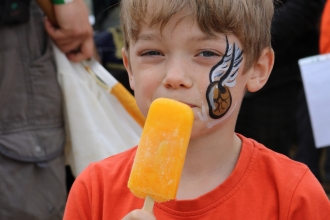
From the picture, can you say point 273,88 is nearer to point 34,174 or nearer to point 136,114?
point 136,114

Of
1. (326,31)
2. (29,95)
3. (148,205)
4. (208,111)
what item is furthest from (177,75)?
(326,31)

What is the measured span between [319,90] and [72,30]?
144cm

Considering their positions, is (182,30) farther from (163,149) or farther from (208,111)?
(163,149)

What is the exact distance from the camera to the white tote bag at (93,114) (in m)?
2.96

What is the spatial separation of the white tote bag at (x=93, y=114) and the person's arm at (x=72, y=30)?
5cm

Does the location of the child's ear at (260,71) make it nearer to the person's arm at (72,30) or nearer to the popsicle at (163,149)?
the popsicle at (163,149)

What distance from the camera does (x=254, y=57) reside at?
2029 millimetres

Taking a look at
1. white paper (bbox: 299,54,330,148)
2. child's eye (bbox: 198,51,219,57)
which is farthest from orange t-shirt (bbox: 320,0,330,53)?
child's eye (bbox: 198,51,219,57)

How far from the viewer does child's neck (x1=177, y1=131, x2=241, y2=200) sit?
2020 mm

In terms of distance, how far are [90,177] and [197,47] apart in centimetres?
59

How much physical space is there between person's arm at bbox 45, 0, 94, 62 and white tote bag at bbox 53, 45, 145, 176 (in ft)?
0.16

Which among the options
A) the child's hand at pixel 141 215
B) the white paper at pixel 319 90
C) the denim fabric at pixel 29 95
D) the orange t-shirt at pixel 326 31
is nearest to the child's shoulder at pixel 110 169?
A: the child's hand at pixel 141 215

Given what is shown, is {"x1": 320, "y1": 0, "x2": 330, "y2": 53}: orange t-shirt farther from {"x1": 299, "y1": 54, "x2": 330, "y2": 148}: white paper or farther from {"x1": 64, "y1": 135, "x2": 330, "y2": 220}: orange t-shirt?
{"x1": 64, "y1": 135, "x2": 330, "y2": 220}: orange t-shirt

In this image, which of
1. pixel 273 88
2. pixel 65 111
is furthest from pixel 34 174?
pixel 273 88
